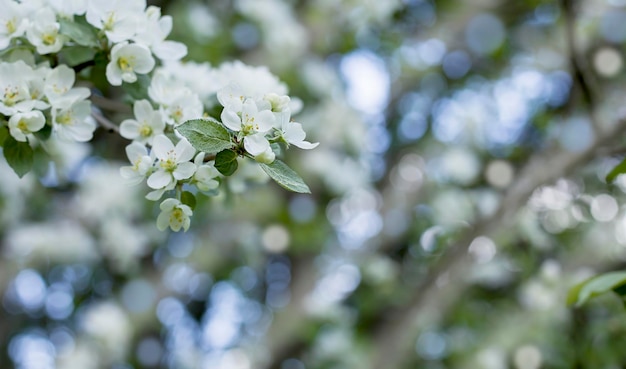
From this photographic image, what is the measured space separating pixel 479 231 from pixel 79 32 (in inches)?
69.1

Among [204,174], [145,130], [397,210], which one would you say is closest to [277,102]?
[204,174]

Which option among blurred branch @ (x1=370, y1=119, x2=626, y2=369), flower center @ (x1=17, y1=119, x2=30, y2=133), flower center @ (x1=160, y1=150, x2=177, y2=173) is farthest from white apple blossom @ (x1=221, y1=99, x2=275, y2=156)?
blurred branch @ (x1=370, y1=119, x2=626, y2=369)

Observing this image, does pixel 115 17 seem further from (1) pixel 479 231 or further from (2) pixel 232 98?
(1) pixel 479 231

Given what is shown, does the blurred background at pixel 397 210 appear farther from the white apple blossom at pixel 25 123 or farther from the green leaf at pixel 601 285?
the white apple blossom at pixel 25 123

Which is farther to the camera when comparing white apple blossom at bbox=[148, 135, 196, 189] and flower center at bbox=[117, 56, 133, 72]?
flower center at bbox=[117, 56, 133, 72]

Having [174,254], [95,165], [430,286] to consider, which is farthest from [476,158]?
[95,165]

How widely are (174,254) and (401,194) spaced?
4.37 feet

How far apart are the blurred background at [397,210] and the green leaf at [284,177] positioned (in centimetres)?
165

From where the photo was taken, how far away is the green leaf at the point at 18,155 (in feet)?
3.81

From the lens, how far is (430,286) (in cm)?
280

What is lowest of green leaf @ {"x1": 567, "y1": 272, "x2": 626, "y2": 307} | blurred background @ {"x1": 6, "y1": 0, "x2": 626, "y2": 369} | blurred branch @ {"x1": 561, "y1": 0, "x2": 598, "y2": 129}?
blurred background @ {"x1": 6, "y1": 0, "x2": 626, "y2": 369}

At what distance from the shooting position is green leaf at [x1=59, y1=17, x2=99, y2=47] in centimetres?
115

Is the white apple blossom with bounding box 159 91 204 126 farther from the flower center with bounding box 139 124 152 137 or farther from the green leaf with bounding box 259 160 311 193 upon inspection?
the green leaf with bounding box 259 160 311 193

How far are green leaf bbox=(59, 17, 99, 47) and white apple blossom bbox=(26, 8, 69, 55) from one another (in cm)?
1
